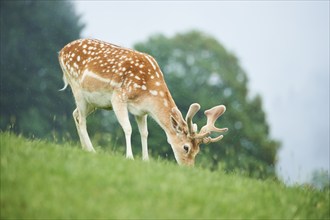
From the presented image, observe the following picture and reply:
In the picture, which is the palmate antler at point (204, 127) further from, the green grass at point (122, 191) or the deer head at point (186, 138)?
the green grass at point (122, 191)

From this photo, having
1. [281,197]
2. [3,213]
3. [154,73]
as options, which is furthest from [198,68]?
[3,213]

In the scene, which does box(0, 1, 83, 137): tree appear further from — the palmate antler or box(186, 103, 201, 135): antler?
box(186, 103, 201, 135): antler

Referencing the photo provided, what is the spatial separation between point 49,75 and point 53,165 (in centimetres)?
1825

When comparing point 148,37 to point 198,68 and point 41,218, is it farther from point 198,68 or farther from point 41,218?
point 41,218

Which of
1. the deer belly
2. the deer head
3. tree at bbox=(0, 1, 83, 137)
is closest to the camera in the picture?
the deer head

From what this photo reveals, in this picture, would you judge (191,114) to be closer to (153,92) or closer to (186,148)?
(186,148)

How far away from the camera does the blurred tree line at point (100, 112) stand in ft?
75.0

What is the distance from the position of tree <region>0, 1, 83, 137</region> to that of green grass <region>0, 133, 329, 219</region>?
15724 mm

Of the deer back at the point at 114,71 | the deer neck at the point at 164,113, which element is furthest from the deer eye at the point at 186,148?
the deer back at the point at 114,71

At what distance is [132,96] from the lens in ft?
29.5

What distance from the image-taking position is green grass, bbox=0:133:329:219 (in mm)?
5211

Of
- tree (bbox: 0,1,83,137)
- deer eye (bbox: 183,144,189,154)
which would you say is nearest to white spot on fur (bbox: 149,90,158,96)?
deer eye (bbox: 183,144,189,154)

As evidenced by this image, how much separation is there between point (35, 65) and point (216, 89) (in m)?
7.70

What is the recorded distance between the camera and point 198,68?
2438 cm
